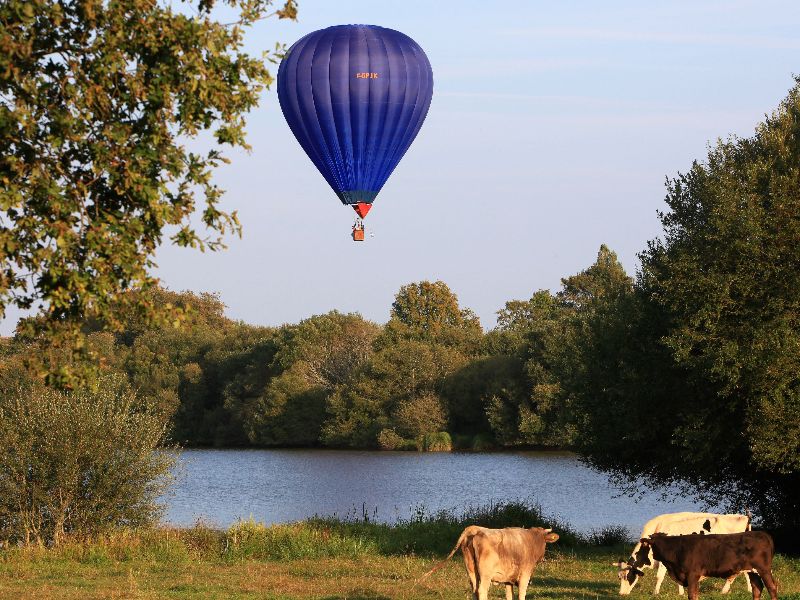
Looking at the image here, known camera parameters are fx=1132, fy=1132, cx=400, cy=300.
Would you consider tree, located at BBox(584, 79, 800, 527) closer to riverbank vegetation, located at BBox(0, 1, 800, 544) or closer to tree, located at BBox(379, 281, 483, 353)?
riverbank vegetation, located at BBox(0, 1, 800, 544)

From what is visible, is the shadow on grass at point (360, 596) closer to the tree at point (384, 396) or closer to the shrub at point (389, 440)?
the shrub at point (389, 440)

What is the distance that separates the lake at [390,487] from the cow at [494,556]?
61.8 feet

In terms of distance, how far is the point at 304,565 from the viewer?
24.3 meters

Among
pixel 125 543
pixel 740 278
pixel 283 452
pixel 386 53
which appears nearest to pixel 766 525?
pixel 740 278

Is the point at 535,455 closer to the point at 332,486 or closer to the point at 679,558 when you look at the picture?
the point at 332,486

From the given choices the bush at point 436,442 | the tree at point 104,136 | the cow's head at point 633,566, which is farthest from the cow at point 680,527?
the bush at point 436,442

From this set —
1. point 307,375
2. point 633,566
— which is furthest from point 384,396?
point 633,566

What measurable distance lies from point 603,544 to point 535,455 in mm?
51441

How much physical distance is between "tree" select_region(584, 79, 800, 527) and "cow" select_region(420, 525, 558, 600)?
9.68 metres

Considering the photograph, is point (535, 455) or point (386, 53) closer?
point (386, 53)

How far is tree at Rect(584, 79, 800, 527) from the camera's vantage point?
2431 centimetres

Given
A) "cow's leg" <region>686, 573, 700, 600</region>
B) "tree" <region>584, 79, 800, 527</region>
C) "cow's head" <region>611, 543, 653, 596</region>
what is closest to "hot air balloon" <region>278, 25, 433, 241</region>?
"tree" <region>584, 79, 800, 527</region>

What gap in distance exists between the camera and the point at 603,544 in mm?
29828

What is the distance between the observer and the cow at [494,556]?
51.5 ft
